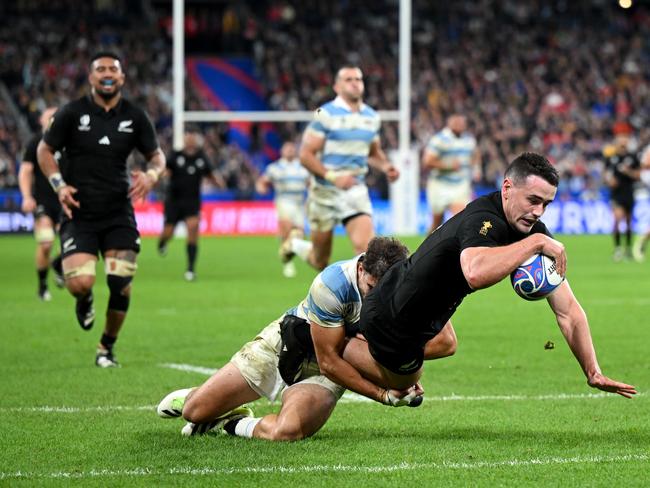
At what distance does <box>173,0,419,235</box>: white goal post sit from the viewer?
29234 millimetres

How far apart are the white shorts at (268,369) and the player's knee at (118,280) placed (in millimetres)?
3045

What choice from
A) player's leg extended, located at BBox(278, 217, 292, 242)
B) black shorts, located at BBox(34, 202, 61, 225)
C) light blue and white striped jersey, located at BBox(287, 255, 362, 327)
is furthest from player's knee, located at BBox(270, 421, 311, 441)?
player's leg extended, located at BBox(278, 217, 292, 242)

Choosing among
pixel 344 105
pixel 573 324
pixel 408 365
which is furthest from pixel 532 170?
pixel 344 105

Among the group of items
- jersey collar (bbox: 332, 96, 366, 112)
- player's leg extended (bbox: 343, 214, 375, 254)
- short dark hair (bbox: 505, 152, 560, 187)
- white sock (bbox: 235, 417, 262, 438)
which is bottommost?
white sock (bbox: 235, 417, 262, 438)

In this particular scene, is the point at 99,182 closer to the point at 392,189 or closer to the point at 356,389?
the point at 356,389

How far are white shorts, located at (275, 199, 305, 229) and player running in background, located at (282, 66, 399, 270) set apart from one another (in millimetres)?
9668

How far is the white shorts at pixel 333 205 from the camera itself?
531 inches

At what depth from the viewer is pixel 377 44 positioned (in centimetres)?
4409

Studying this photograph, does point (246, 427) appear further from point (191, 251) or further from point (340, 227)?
point (340, 227)

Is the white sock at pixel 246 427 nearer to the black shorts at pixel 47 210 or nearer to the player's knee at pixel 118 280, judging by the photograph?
the player's knee at pixel 118 280

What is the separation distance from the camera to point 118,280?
33.8 feet

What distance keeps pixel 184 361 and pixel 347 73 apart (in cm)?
431

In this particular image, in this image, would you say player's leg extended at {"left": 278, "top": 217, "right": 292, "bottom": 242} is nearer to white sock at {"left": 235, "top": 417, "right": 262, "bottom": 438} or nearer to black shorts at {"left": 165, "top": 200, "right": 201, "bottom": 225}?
black shorts at {"left": 165, "top": 200, "right": 201, "bottom": 225}

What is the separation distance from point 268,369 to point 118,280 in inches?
127
